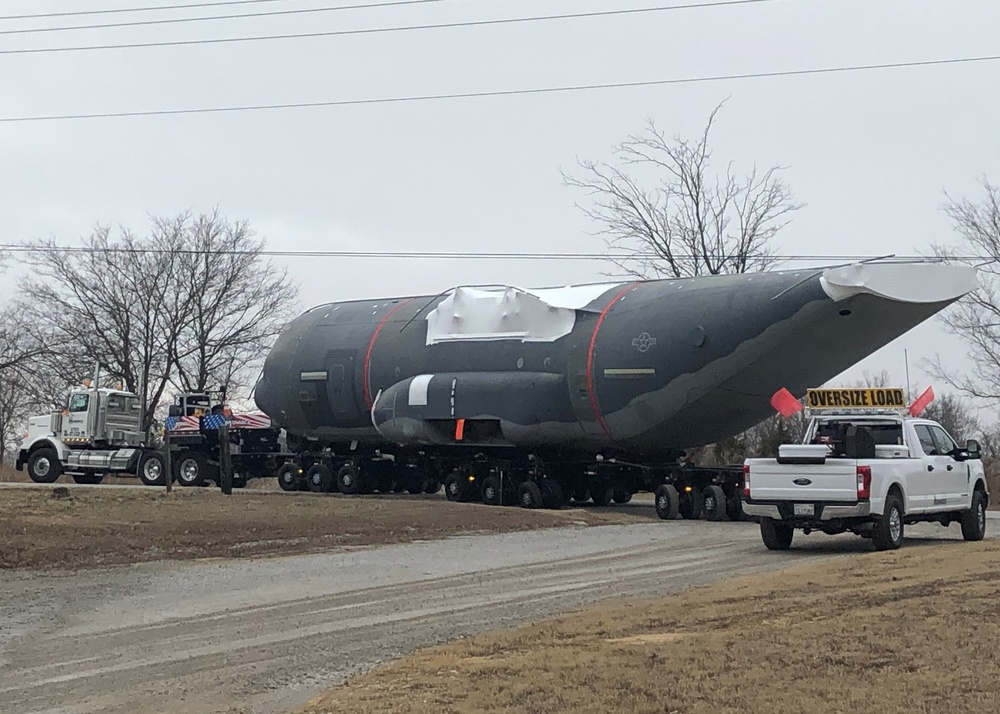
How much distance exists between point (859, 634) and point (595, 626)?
2.12 m

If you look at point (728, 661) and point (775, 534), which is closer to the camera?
point (728, 661)

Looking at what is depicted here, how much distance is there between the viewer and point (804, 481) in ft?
57.8

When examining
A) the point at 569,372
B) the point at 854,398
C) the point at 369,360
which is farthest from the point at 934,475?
the point at 369,360

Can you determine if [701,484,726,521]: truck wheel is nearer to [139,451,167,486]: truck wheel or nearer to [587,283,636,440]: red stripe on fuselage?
[587,283,636,440]: red stripe on fuselage

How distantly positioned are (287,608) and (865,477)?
26.7 feet

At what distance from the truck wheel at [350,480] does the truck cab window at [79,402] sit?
10.1 meters

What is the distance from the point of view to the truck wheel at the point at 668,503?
83.1 feet

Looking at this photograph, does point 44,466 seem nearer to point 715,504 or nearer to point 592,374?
point 592,374

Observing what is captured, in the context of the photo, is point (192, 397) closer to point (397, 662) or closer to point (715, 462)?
point (715, 462)

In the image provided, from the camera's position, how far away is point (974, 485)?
65.2 feet

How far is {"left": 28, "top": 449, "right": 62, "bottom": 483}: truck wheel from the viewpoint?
38844mm

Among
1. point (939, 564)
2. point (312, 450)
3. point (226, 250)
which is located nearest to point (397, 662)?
point (939, 564)

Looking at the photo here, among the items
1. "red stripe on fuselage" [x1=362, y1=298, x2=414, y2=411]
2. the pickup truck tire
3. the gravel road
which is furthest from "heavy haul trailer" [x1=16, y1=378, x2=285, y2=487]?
the pickup truck tire

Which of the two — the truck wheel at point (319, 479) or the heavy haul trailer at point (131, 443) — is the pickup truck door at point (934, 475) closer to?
the truck wheel at point (319, 479)
